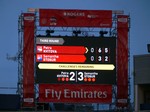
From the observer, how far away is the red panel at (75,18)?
39.0m

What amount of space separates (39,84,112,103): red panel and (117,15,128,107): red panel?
2.99 ft

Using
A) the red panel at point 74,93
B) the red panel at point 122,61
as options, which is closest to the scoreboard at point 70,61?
the red panel at point 74,93

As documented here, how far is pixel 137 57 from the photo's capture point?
1838 inches

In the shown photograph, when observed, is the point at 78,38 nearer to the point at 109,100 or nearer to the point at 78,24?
the point at 78,24

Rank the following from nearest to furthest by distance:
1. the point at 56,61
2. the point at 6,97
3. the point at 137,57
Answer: the point at 56,61 < the point at 6,97 < the point at 137,57

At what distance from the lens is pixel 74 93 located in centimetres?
3806

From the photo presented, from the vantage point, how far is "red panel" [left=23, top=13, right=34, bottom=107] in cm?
3809

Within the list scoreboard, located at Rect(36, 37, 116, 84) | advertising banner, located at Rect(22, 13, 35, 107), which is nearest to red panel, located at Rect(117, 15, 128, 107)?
scoreboard, located at Rect(36, 37, 116, 84)

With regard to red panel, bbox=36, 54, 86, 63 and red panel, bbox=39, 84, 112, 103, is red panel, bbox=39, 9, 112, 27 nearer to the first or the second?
red panel, bbox=36, 54, 86, 63

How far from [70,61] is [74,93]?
2.07 m

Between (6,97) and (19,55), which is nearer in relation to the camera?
(19,55)

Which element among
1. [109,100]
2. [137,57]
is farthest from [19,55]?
[137,57]

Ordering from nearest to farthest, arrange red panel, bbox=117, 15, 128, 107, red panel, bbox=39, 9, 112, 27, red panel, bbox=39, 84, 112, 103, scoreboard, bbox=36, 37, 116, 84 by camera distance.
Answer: scoreboard, bbox=36, 37, 116, 84 → red panel, bbox=39, 84, 112, 103 → red panel, bbox=117, 15, 128, 107 → red panel, bbox=39, 9, 112, 27

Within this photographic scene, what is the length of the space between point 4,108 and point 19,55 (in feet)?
15.5
